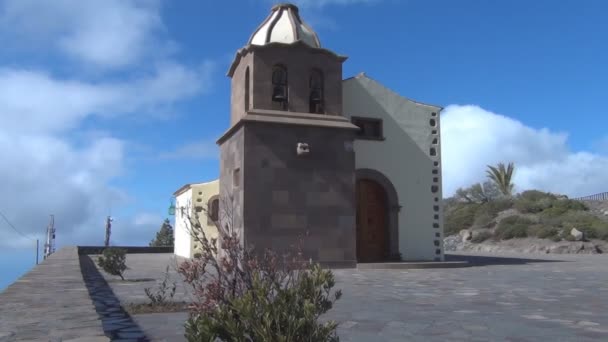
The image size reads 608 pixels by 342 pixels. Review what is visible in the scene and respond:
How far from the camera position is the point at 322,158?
13477 millimetres

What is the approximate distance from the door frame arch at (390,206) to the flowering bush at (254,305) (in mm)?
12097

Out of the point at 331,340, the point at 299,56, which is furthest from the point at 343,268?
the point at 331,340

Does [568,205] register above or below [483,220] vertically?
above

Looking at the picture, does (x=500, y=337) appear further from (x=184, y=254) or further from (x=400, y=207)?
(x=184, y=254)

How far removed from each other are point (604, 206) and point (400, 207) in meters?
25.0

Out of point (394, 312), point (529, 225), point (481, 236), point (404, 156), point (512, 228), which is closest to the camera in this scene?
point (394, 312)

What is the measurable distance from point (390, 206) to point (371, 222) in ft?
2.39

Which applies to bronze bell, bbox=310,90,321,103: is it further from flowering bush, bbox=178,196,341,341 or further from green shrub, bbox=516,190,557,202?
green shrub, bbox=516,190,557,202

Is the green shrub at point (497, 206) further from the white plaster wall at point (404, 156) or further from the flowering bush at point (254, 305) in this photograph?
the flowering bush at point (254, 305)

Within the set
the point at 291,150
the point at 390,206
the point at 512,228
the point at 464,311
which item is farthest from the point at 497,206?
the point at 464,311

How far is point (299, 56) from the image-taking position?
45.6 ft

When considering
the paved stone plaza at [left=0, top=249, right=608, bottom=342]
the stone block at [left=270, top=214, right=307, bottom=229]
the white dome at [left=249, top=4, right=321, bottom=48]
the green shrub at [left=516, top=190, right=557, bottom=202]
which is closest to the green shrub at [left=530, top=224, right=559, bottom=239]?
the green shrub at [left=516, top=190, right=557, bottom=202]

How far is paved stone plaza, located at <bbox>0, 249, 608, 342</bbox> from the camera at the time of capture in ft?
13.3

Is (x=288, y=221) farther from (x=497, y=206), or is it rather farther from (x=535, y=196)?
(x=535, y=196)
